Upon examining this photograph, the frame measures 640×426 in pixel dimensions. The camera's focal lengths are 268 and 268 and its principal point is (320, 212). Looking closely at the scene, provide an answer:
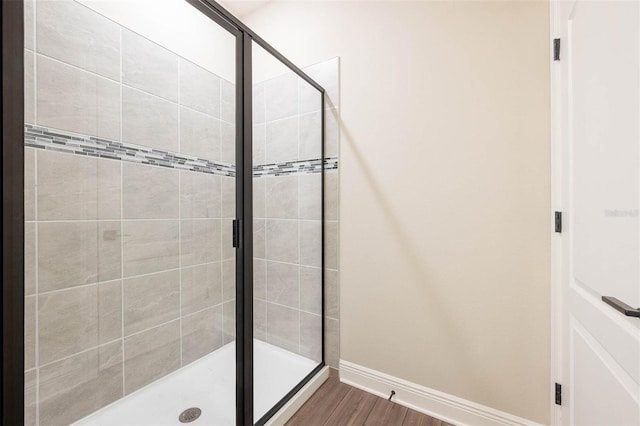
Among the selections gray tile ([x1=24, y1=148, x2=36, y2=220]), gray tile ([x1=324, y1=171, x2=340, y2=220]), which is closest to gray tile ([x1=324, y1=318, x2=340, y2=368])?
gray tile ([x1=324, y1=171, x2=340, y2=220])

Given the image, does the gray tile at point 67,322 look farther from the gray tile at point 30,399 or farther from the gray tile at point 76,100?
the gray tile at point 76,100

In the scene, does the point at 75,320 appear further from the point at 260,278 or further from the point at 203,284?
the point at 260,278

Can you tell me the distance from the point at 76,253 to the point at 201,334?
681mm

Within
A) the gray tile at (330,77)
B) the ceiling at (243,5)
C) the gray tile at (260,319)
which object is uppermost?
the ceiling at (243,5)

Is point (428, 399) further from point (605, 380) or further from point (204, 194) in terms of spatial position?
point (204, 194)

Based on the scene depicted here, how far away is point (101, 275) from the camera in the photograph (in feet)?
3.82

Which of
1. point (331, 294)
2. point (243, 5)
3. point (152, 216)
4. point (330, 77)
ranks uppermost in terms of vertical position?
point (243, 5)

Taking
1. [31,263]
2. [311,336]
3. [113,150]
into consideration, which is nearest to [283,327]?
[311,336]

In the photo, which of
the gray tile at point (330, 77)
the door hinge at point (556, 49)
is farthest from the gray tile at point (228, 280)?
the door hinge at point (556, 49)

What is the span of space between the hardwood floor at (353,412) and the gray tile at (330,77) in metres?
1.83

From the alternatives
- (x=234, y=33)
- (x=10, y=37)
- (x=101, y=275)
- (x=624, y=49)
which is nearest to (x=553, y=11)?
(x=624, y=49)

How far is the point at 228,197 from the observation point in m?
1.24

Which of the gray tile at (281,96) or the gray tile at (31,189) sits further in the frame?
the gray tile at (281,96)

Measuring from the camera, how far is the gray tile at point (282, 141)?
4.78ft
